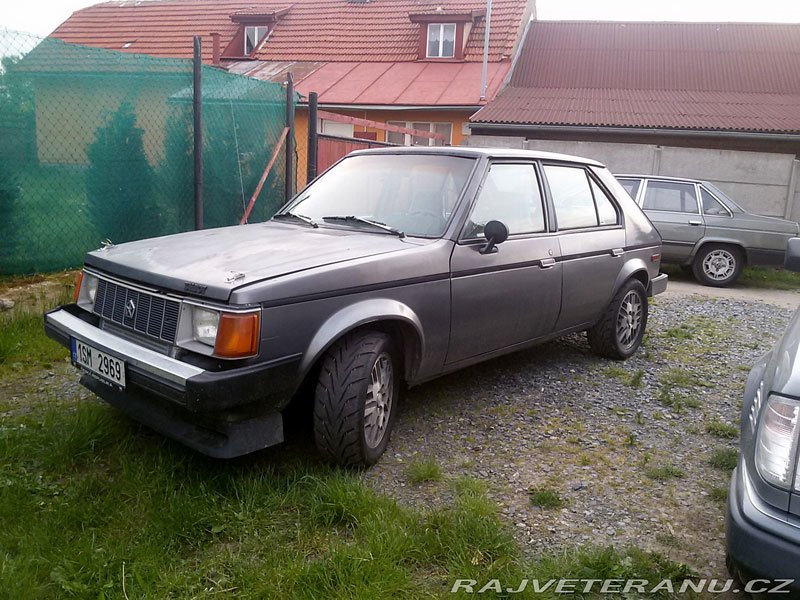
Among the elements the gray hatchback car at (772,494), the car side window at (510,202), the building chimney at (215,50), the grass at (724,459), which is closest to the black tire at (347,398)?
the car side window at (510,202)

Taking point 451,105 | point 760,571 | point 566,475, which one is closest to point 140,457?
point 566,475

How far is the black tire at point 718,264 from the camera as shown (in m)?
10.5

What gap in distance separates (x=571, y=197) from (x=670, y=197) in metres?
6.68

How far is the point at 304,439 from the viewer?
3689 millimetres

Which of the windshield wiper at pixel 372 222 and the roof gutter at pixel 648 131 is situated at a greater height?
the roof gutter at pixel 648 131

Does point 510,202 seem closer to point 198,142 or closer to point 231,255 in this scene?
point 231,255

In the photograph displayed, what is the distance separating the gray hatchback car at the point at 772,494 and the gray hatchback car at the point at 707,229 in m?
8.93

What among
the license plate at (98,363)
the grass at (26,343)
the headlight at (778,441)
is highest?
the headlight at (778,441)

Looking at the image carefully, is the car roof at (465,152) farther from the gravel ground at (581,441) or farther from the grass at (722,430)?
the grass at (722,430)

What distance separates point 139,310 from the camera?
3.10 metres

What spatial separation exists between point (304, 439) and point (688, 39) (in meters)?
20.3

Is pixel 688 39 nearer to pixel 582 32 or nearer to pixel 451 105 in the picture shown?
pixel 582 32

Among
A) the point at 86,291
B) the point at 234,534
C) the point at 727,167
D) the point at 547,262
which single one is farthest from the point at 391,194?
the point at 727,167

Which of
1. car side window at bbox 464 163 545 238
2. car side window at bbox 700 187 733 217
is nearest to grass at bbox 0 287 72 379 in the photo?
car side window at bbox 464 163 545 238
